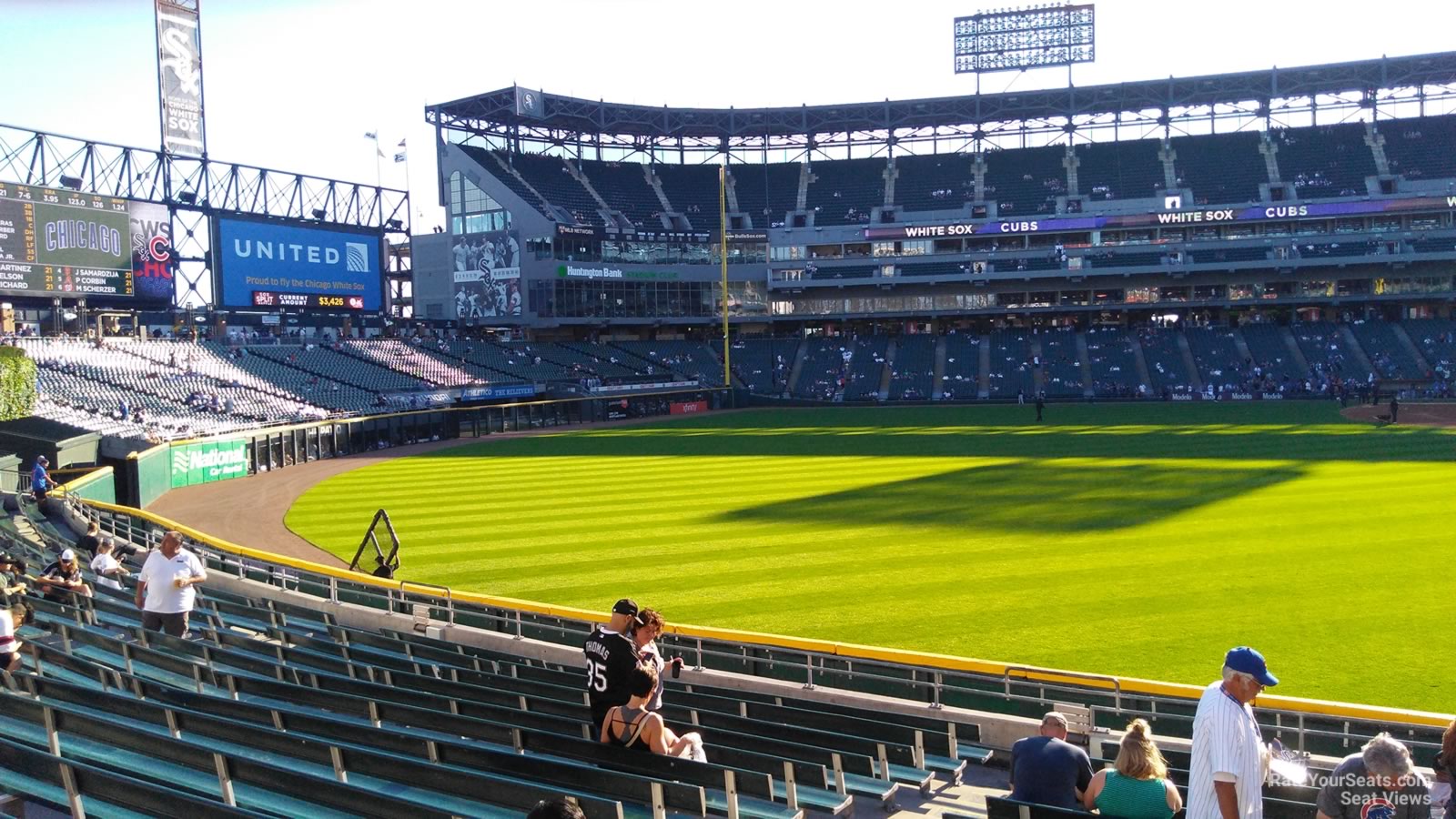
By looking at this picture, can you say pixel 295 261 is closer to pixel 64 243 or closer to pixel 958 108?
pixel 64 243

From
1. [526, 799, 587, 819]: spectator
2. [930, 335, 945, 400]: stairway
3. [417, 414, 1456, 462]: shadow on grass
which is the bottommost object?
[417, 414, 1456, 462]: shadow on grass

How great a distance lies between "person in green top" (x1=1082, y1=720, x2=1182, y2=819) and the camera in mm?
5090

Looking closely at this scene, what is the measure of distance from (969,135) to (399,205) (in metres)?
43.3

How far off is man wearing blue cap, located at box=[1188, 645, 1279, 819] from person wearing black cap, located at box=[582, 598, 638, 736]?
307cm

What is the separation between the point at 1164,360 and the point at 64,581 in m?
66.8

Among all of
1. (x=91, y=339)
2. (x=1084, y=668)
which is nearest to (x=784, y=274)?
(x=91, y=339)

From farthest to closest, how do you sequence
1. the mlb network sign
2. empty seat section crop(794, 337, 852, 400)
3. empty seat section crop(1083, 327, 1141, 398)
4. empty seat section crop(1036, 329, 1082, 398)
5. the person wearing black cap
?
empty seat section crop(794, 337, 852, 400), empty seat section crop(1036, 329, 1082, 398), empty seat section crop(1083, 327, 1141, 398), the mlb network sign, the person wearing black cap

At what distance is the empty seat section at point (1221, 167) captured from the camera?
72.1m

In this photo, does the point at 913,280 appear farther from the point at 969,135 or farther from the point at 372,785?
the point at 372,785

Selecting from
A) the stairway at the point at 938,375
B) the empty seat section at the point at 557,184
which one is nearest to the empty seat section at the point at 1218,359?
the stairway at the point at 938,375

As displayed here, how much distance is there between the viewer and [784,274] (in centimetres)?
7900

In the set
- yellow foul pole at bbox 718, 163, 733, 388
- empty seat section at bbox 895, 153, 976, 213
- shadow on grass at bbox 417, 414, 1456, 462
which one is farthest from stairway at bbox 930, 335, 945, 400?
shadow on grass at bbox 417, 414, 1456, 462

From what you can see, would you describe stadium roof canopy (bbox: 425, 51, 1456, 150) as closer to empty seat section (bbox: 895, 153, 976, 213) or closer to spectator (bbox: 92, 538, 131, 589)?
empty seat section (bbox: 895, 153, 976, 213)

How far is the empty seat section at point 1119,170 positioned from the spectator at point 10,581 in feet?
241
